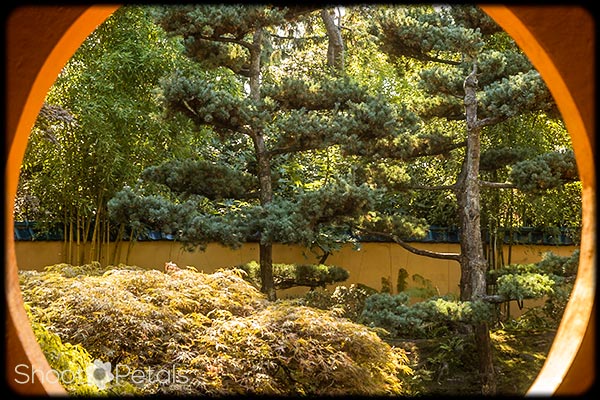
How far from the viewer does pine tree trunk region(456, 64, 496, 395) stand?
19.9 feet

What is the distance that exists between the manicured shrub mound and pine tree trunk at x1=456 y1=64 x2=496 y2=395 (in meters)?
2.17

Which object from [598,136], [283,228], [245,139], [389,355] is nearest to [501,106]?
[283,228]

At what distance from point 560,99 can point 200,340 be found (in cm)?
251

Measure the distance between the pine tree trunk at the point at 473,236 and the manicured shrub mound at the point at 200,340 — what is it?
7.12ft

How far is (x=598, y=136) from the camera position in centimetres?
142

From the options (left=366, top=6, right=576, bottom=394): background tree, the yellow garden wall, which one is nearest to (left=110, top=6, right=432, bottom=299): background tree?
(left=366, top=6, right=576, bottom=394): background tree

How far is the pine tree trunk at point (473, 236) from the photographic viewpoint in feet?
19.9

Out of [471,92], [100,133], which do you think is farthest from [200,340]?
[100,133]

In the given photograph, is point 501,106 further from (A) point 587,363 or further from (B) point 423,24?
(A) point 587,363

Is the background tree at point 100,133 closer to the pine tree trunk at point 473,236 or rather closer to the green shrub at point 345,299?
the green shrub at point 345,299

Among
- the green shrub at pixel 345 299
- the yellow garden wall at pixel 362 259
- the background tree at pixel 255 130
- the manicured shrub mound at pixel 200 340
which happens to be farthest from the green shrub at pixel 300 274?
the manicured shrub mound at pixel 200 340

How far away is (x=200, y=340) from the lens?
12.0 feet

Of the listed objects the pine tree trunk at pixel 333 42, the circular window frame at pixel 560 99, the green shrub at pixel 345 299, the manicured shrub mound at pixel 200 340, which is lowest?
the green shrub at pixel 345 299

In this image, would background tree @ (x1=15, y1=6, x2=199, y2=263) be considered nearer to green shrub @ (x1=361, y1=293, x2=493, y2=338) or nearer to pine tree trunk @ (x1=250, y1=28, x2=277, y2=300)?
pine tree trunk @ (x1=250, y1=28, x2=277, y2=300)
